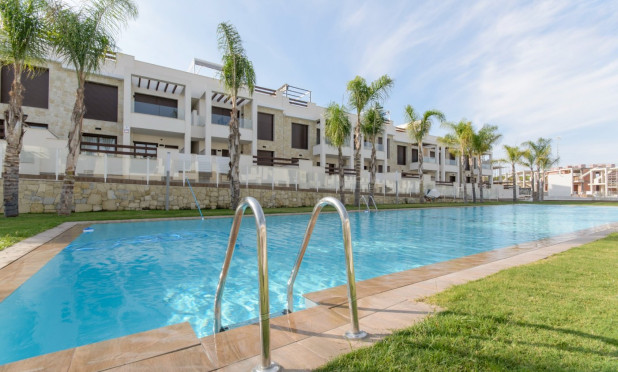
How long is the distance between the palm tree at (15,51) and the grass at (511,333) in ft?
42.5

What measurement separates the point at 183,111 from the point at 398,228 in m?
16.8

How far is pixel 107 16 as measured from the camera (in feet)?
35.8

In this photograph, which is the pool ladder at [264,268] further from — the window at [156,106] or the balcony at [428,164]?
the balcony at [428,164]

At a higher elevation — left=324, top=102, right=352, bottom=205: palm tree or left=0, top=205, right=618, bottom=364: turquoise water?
left=324, top=102, right=352, bottom=205: palm tree

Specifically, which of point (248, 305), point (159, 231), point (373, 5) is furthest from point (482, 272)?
point (373, 5)

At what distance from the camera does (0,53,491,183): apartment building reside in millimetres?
16609

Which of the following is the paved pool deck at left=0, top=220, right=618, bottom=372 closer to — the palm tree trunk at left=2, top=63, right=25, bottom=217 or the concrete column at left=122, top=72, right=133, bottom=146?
the palm tree trunk at left=2, top=63, right=25, bottom=217

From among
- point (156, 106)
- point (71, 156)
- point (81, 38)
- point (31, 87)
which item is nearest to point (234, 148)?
point (71, 156)

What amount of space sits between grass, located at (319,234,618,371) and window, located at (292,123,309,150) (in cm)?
2451

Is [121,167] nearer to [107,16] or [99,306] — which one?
[107,16]

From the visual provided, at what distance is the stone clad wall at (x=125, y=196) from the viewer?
11.4m

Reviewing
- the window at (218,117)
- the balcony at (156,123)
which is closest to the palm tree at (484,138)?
the window at (218,117)

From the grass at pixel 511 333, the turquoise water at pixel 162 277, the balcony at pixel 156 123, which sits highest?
the balcony at pixel 156 123

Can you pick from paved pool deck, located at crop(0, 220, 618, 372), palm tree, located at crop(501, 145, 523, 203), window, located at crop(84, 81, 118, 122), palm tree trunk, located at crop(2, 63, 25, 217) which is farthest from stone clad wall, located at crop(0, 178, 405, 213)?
palm tree, located at crop(501, 145, 523, 203)
